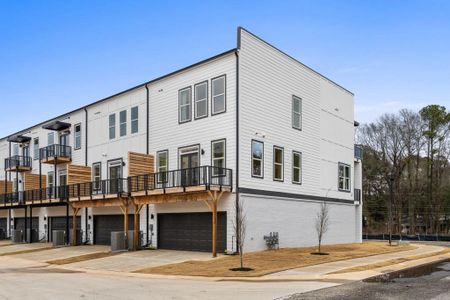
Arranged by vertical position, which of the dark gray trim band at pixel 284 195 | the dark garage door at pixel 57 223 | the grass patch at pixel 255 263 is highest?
the dark gray trim band at pixel 284 195

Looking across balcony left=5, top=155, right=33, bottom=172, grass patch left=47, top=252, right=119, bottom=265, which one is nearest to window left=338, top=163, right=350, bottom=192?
grass patch left=47, top=252, right=119, bottom=265

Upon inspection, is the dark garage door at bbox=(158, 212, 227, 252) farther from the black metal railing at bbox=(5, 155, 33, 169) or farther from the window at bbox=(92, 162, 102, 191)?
the black metal railing at bbox=(5, 155, 33, 169)

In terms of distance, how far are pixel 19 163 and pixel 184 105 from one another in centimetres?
2288

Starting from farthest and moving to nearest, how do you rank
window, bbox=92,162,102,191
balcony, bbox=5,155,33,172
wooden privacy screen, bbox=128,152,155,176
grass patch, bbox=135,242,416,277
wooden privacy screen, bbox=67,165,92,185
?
balcony, bbox=5,155,33,172, window, bbox=92,162,102,191, wooden privacy screen, bbox=67,165,92,185, wooden privacy screen, bbox=128,152,155,176, grass patch, bbox=135,242,416,277

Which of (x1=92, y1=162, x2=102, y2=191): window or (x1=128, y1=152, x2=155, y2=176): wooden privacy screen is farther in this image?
(x1=92, y1=162, x2=102, y2=191): window

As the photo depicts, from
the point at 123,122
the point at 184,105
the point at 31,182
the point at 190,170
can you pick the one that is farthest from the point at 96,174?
the point at 190,170

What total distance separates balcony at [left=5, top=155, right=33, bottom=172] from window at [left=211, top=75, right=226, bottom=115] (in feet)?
79.1

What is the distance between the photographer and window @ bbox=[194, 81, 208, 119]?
27375mm

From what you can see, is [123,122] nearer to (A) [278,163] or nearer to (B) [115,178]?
(B) [115,178]

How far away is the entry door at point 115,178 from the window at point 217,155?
24.1ft

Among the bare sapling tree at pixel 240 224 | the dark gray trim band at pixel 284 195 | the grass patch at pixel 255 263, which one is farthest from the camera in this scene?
the dark gray trim band at pixel 284 195

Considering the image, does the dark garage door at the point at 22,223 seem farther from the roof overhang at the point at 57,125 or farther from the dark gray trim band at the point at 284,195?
the dark gray trim band at the point at 284,195

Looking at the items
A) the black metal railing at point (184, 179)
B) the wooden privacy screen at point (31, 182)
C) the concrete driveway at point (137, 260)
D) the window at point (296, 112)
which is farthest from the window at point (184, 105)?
the wooden privacy screen at point (31, 182)

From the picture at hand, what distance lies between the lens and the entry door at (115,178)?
3116 cm
